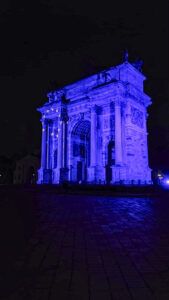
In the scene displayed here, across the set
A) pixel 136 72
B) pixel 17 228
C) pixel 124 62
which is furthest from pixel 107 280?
pixel 136 72

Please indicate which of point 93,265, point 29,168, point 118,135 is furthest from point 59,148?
point 93,265

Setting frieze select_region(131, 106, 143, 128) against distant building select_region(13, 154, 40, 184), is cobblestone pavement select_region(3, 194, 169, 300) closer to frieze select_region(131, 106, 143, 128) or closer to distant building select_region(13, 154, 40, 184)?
frieze select_region(131, 106, 143, 128)

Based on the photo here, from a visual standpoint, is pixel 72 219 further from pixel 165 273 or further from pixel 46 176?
pixel 46 176

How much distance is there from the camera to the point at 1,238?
4.84 m

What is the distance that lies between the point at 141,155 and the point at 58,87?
857 inches

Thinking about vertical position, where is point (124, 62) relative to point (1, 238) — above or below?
above

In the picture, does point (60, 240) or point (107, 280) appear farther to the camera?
point (60, 240)

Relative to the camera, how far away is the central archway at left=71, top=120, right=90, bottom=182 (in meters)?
38.0

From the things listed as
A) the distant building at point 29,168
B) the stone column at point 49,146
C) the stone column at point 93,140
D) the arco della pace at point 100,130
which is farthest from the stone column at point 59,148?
the distant building at point 29,168

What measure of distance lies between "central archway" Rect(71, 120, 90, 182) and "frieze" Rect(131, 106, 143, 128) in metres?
8.77

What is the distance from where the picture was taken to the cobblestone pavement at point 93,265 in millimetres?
2523

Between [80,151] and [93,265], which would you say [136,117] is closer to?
[80,151]

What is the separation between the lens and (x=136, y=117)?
3322 cm

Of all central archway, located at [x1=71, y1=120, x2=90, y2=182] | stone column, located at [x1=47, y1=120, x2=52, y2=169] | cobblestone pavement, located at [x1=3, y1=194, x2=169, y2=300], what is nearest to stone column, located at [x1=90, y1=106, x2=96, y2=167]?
central archway, located at [x1=71, y1=120, x2=90, y2=182]
